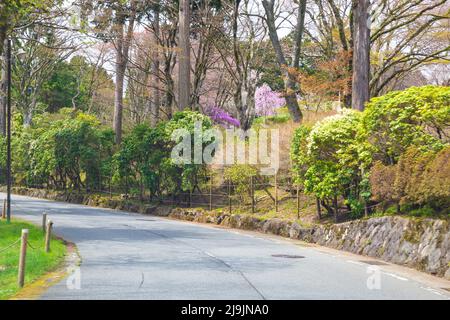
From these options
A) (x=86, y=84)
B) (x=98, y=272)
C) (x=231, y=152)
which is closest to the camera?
(x=98, y=272)

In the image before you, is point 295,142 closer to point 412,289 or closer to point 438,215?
point 438,215

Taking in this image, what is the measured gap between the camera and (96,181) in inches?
1640

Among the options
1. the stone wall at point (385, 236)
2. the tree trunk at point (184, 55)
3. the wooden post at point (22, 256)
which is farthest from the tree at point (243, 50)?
the wooden post at point (22, 256)

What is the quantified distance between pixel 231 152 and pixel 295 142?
6083mm

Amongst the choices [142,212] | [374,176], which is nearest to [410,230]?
[374,176]

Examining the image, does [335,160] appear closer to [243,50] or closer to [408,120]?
[408,120]

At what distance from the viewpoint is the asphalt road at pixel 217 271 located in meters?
10.1

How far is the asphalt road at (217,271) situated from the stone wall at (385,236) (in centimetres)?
76

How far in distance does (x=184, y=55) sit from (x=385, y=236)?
1874 cm

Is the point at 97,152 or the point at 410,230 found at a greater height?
the point at 97,152

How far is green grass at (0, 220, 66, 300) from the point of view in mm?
11014

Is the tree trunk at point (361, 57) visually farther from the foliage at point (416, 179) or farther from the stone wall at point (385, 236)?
the foliage at point (416, 179)

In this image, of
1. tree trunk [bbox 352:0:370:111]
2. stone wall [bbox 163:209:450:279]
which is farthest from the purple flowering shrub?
stone wall [bbox 163:209:450:279]

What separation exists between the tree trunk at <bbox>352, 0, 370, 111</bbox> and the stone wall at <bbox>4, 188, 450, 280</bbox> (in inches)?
206
